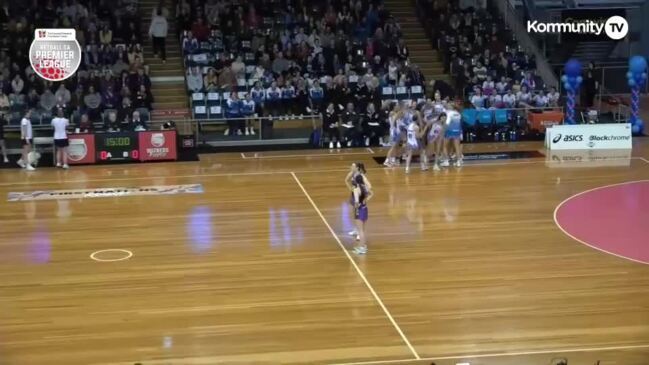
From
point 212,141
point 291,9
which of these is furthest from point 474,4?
point 212,141

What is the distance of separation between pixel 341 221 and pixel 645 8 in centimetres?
2514

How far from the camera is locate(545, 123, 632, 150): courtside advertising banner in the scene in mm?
25719

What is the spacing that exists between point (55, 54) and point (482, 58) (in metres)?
13.8

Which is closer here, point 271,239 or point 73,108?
point 271,239

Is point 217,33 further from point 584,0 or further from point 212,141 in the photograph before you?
point 584,0

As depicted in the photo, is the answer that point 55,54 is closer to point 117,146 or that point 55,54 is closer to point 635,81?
point 117,146

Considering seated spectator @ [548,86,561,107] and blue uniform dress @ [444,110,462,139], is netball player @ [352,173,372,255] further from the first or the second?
seated spectator @ [548,86,561,107]

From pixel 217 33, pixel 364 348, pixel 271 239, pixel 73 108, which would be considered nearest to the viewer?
pixel 364 348

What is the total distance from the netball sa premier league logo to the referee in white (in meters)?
1.74

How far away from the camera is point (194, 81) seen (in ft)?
94.2

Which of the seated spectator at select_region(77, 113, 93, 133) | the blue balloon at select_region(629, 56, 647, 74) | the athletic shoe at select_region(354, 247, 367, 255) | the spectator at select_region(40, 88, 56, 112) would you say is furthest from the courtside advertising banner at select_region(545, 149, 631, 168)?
the spectator at select_region(40, 88, 56, 112)

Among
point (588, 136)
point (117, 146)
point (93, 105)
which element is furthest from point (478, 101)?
point (93, 105)

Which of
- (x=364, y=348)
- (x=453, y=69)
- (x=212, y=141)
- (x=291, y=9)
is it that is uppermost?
(x=291, y=9)

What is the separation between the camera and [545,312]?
1269cm
